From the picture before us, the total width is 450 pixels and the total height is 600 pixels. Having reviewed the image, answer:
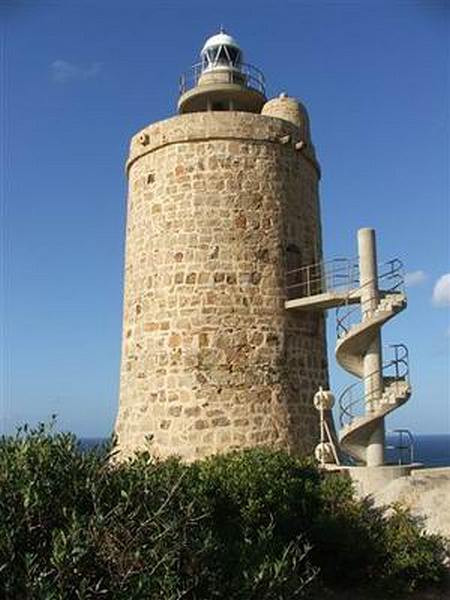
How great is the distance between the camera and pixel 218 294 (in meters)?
14.5

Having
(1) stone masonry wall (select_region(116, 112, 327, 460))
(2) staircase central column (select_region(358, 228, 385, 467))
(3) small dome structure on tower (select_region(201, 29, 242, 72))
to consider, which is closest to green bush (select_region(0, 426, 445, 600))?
(2) staircase central column (select_region(358, 228, 385, 467))

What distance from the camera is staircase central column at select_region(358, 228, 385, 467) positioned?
1312 centimetres

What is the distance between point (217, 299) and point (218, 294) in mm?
112

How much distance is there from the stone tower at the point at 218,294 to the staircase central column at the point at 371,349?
6.19ft

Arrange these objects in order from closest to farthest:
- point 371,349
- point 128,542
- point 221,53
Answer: point 128,542, point 371,349, point 221,53

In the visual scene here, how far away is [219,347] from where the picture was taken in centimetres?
1425

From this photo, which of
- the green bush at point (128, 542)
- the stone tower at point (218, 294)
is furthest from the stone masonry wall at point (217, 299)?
the green bush at point (128, 542)

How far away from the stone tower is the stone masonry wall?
2 cm

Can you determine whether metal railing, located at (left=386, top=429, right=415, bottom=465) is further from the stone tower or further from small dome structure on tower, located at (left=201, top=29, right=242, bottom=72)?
small dome structure on tower, located at (left=201, top=29, right=242, bottom=72)

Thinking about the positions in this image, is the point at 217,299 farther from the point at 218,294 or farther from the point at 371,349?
the point at 371,349

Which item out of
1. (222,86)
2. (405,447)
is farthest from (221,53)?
(405,447)

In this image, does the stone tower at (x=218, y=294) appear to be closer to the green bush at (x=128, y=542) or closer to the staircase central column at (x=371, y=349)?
the staircase central column at (x=371, y=349)

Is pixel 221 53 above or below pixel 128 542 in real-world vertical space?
above

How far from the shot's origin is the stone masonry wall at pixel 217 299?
14117mm
